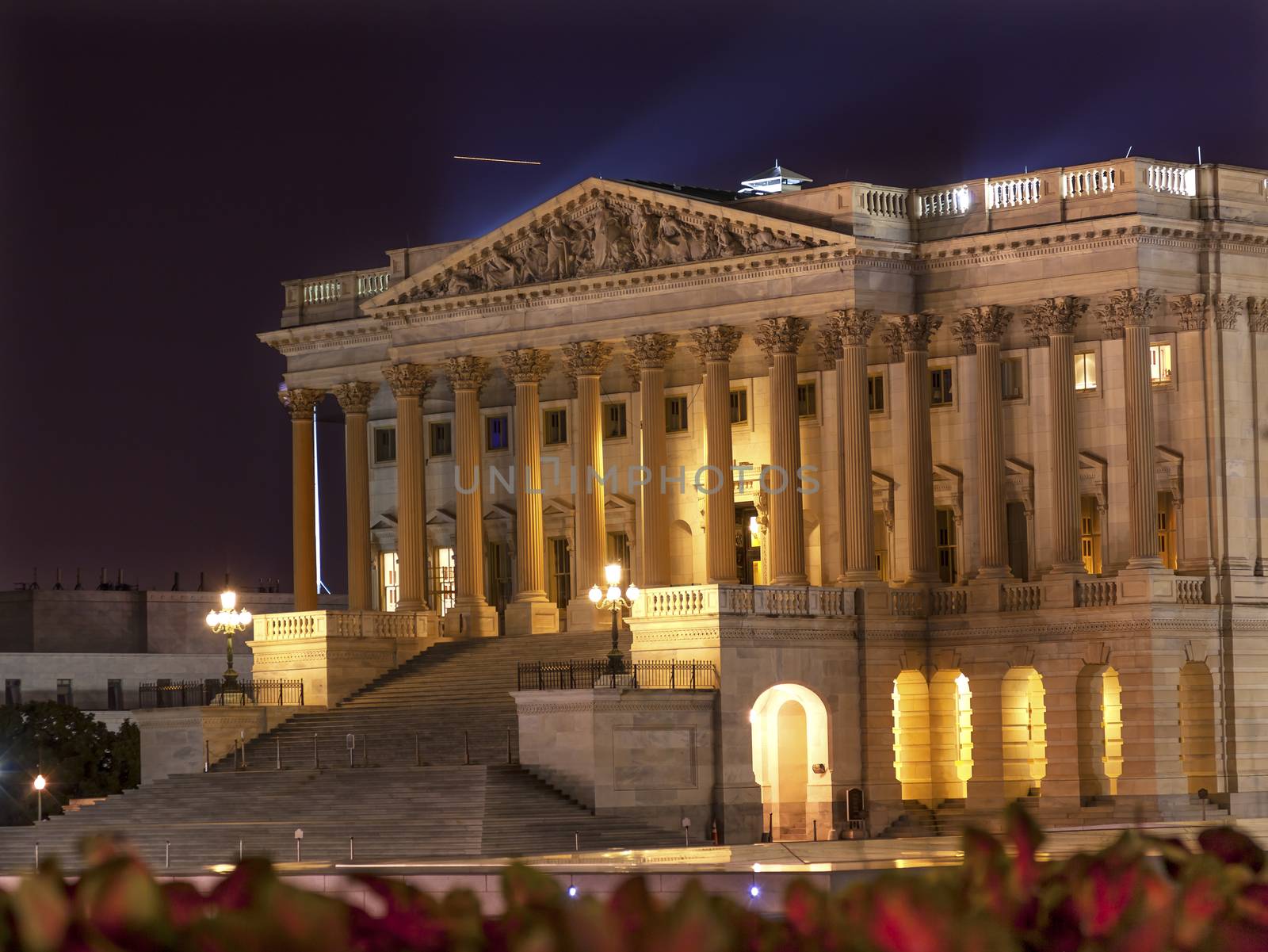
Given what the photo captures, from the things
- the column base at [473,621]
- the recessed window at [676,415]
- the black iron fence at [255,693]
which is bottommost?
the black iron fence at [255,693]

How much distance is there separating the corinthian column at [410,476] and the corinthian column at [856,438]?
50.3ft

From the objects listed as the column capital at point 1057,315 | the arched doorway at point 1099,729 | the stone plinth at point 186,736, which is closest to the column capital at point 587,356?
the column capital at point 1057,315

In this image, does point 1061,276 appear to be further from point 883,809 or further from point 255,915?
point 255,915

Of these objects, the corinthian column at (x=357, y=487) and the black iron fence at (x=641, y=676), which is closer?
the black iron fence at (x=641, y=676)

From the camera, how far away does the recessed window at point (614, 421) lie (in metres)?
79.4

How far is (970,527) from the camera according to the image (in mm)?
71688

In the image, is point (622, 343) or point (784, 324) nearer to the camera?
point (784, 324)

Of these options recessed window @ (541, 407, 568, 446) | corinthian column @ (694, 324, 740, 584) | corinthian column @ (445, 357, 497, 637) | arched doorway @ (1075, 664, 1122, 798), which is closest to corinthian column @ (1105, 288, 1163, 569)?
arched doorway @ (1075, 664, 1122, 798)

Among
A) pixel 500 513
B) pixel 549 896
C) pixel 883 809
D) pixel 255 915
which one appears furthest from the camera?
pixel 500 513

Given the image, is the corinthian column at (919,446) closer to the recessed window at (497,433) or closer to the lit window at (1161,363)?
the lit window at (1161,363)

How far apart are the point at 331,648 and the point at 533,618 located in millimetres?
6223

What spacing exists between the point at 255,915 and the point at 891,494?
68.9 metres

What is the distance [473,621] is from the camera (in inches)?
3044

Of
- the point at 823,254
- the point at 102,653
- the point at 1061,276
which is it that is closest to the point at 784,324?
the point at 823,254
